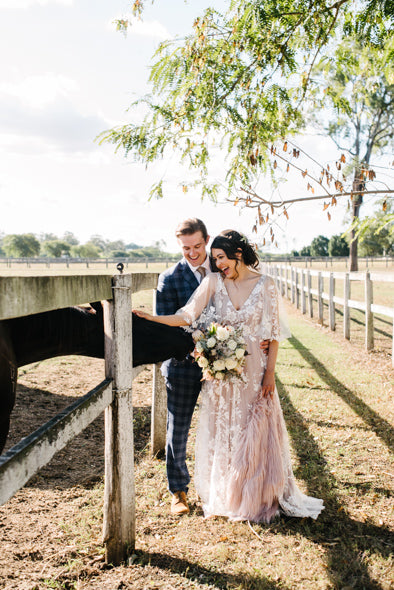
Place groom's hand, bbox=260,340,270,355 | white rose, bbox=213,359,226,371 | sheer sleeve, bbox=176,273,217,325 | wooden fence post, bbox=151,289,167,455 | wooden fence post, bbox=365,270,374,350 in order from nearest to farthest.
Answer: white rose, bbox=213,359,226,371 < sheer sleeve, bbox=176,273,217,325 < groom's hand, bbox=260,340,270,355 < wooden fence post, bbox=151,289,167,455 < wooden fence post, bbox=365,270,374,350

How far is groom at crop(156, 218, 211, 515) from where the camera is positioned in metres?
3.12

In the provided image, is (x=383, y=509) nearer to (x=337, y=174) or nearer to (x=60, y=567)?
(x=60, y=567)

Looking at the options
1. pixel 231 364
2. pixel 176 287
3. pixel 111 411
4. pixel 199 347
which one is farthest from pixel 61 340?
pixel 176 287

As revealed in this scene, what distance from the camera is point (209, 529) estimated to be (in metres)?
2.85

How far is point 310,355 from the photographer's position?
A: 8.42 m

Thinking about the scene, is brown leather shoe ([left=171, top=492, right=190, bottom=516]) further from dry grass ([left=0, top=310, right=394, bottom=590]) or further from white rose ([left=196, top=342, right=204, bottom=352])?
white rose ([left=196, top=342, right=204, bottom=352])

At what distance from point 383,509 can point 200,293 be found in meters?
1.93

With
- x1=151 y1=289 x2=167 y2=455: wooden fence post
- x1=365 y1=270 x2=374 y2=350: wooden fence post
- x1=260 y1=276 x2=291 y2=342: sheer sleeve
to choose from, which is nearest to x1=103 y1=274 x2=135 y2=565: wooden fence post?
x1=260 y1=276 x2=291 y2=342: sheer sleeve

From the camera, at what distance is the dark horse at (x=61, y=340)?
5.83ft

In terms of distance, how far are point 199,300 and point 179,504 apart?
1398mm

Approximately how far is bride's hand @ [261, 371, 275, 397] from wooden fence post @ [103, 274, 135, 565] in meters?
1.13

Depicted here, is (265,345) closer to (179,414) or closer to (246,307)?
(246,307)

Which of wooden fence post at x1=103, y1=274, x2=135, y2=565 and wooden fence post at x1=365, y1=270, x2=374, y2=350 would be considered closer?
wooden fence post at x1=103, y1=274, x2=135, y2=565

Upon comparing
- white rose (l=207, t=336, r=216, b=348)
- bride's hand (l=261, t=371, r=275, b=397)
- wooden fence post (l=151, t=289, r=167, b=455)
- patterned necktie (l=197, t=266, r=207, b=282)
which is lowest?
wooden fence post (l=151, t=289, r=167, b=455)
